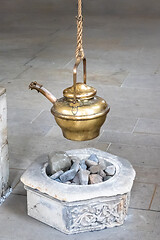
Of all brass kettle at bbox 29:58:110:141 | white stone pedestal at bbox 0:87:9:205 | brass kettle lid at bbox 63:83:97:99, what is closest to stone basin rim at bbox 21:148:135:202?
white stone pedestal at bbox 0:87:9:205

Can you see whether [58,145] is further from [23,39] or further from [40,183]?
[23,39]

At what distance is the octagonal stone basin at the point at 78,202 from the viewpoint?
3.73 meters

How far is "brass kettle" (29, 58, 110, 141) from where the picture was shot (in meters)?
2.92

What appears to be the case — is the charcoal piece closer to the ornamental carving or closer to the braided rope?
the ornamental carving

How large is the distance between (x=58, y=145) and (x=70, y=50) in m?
4.40

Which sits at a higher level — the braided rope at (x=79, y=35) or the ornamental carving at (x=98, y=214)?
the braided rope at (x=79, y=35)

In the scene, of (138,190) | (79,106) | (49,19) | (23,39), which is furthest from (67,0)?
(79,106)

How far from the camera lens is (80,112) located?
2916 mm

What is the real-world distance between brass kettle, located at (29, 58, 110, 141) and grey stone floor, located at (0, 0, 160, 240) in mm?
1180

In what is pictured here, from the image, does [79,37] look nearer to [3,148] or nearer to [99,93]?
[3,148]

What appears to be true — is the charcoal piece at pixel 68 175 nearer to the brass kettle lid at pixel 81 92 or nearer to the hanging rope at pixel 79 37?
the brass kettle lid at pixel 81 92

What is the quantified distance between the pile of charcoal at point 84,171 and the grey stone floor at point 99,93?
0.40 meters

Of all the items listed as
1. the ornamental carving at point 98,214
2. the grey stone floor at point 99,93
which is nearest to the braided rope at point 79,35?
the ornamental carving at point 98,214

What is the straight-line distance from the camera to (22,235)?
3.88 m
